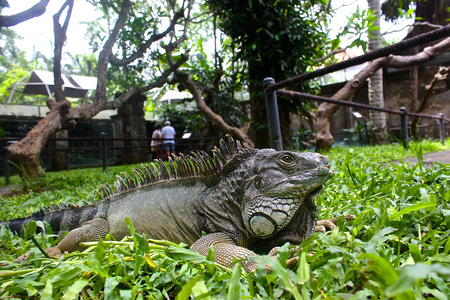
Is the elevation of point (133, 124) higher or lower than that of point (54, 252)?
higher

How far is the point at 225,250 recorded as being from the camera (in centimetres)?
133

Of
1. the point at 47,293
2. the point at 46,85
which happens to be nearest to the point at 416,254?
the point at 47,293

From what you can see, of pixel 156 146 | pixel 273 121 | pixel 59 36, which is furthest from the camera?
pixel 156 146

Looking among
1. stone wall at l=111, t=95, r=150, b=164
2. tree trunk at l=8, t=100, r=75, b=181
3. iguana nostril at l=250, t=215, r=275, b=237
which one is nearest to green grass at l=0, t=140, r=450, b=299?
iguana nostril at l=250, t=215, r=275, b=237

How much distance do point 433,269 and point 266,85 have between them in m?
2.73

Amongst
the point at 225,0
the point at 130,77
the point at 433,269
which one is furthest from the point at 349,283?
the point at 130,77

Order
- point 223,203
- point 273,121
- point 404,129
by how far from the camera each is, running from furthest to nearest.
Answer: point 404,129
point 273,121
point 223,203

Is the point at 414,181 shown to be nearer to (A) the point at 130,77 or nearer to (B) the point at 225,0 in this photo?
(B) the point at 225,0

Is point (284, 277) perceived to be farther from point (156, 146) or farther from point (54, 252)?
point (156, 146)

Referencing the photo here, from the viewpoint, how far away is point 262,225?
4.58 ft

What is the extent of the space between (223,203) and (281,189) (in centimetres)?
35

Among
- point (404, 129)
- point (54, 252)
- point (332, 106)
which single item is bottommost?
point (54, 252)

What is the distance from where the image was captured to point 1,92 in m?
26.2

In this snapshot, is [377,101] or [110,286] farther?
[377,101]
